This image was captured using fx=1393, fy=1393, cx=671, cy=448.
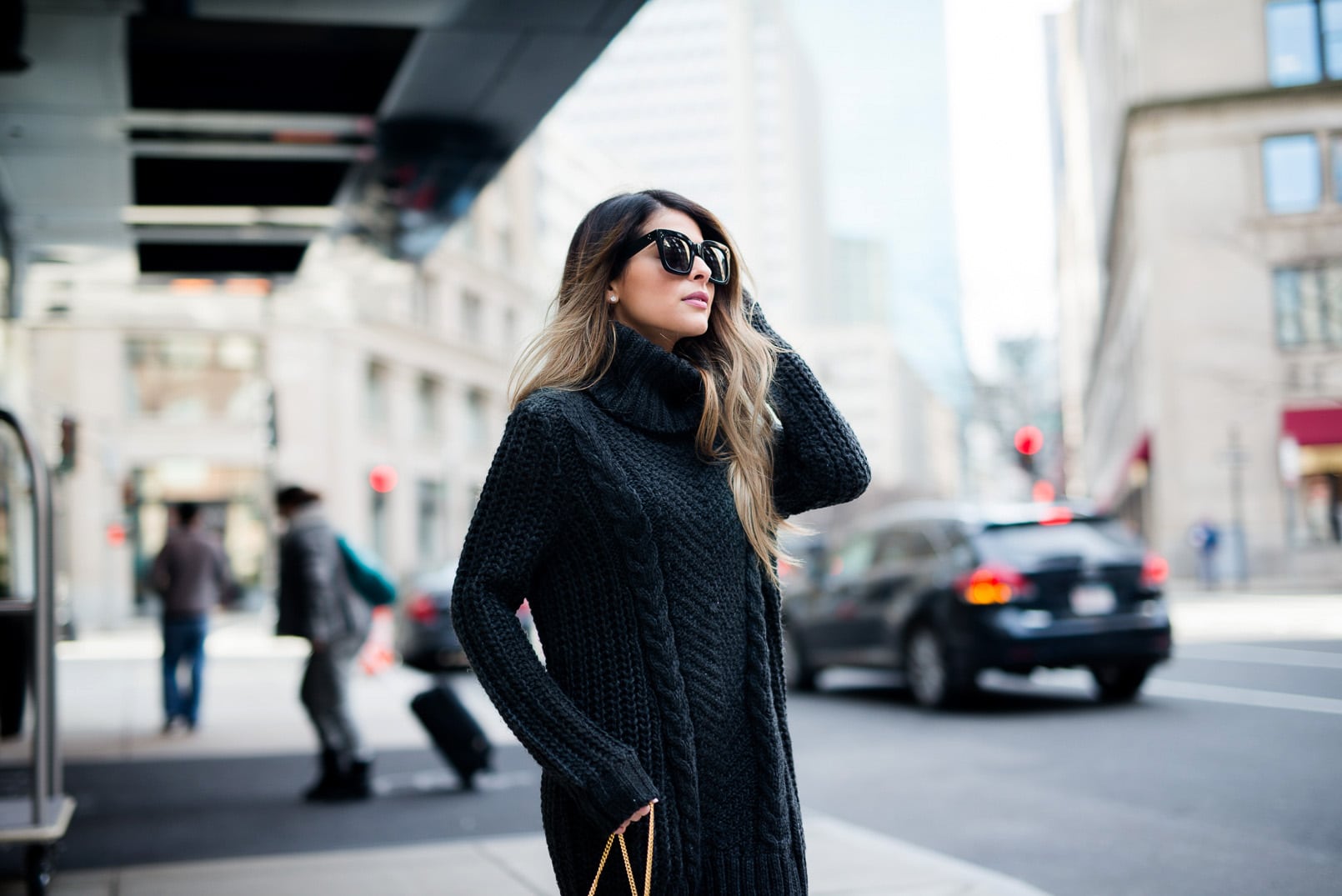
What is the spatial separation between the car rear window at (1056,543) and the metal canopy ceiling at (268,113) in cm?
464

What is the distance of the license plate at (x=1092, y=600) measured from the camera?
10391mm

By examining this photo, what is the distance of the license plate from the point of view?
1039 cm

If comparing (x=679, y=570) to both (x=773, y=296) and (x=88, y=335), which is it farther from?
(x=773, y=296)

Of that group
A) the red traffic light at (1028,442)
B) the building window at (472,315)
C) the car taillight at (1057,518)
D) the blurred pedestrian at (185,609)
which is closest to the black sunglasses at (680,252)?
the car taillight at (1057,518)

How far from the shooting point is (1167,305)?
32.8 meters

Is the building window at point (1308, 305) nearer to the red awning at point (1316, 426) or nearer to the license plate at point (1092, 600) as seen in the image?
the red awning at point (1316, 426)

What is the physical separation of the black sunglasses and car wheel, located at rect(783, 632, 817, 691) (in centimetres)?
1073

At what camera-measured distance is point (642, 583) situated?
2156 mm

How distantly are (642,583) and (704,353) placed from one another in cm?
53

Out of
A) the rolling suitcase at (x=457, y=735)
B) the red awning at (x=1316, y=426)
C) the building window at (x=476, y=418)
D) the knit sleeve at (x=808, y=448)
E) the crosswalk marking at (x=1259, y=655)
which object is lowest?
the crosswalk marking at (x=1259, y=655)

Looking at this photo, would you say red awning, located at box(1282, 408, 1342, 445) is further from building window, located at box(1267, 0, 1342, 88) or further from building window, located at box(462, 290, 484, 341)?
building window, located at box(462, 290, 484, 341)

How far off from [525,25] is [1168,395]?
94.2ft

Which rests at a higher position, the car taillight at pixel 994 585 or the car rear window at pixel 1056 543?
the car rear window at pixel 1056 543

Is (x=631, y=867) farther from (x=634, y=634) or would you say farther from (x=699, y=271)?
(x=699, y=271)
